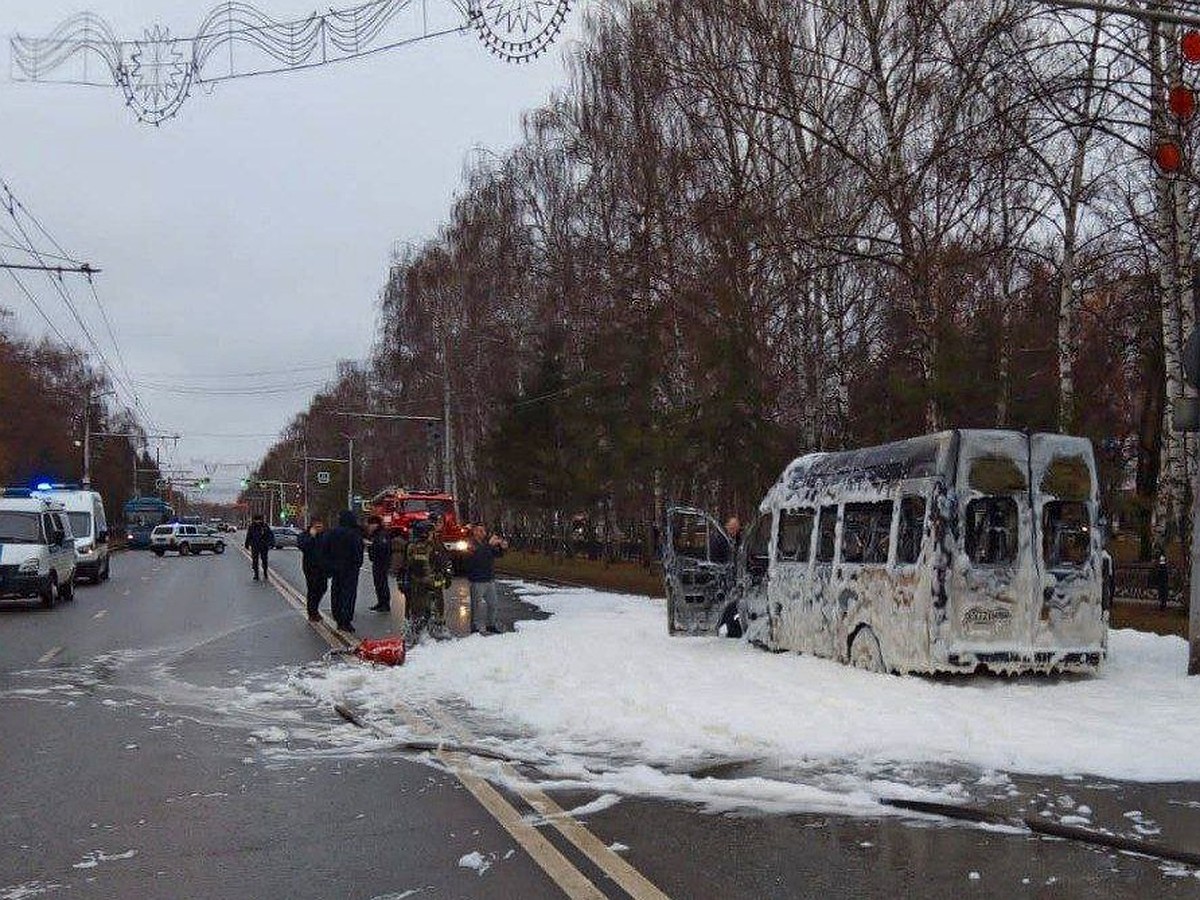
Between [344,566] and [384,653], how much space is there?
17.7 feet

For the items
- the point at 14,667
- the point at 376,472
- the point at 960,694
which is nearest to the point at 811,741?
the point at 960,694

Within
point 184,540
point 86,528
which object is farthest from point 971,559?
point 184,540

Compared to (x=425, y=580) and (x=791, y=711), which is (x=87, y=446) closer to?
(x=425, y=580)

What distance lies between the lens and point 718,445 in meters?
28.7

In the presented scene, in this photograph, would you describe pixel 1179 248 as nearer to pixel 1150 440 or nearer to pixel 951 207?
pixel 951 207

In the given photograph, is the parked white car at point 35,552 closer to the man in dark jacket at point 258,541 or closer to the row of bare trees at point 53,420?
the man in dark jacket at point 258,541

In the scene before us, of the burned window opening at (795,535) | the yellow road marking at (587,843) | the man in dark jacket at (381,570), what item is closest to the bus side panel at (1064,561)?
the burned window opening at (795,535)

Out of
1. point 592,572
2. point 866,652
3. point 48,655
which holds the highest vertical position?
point 866,652

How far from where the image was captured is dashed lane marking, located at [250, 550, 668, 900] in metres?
5.72

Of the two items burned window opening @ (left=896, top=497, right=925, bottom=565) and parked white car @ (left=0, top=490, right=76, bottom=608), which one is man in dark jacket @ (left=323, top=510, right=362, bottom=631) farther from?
burned window opening @ (left=896, top=497, right=925, bottom=565)

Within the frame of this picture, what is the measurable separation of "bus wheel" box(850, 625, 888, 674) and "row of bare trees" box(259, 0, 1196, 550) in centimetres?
601

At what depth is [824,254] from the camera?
88.0 ft

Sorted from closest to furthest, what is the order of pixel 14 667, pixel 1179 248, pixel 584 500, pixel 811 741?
pixel 811 741 < pixel 14 667 < pixel 1179 248 < pixel 584 500

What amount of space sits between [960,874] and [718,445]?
22841mm
